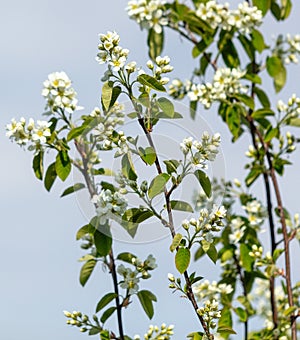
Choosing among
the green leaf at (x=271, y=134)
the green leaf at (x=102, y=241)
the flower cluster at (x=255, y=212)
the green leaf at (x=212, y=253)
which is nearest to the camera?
the green leaf at (x=212, y=253)

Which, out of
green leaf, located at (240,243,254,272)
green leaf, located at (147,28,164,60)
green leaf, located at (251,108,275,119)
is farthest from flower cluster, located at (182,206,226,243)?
green leaf, located at (147,28,164,60)

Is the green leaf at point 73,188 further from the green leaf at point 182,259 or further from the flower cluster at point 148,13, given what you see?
the flower cluster at point 148,13

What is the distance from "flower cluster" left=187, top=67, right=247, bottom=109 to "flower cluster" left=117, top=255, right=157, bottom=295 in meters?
1.69

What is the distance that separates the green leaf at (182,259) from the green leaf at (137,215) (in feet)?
0.55

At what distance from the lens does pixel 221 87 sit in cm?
413

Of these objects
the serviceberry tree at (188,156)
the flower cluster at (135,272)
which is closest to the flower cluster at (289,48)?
the serviceberry tree at (188,156)

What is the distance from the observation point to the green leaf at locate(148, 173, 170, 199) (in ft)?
6.91

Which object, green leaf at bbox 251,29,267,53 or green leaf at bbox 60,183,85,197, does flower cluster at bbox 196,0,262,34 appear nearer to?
green leaf at bbox 251,29,267,53

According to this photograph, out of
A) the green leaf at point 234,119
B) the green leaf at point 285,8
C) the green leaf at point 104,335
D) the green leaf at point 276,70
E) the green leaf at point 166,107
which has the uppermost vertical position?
the green leaf at point 285,8

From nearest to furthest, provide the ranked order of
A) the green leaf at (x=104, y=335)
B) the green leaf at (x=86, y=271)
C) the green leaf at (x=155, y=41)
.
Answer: the green leaf at (x=104, y=335) → the green leaf at (x=86, y=271) → the green leaf at (x=155, y=41)

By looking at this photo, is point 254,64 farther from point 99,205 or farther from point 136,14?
point 99,205

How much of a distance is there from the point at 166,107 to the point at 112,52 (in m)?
0.25

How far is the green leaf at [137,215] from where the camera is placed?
7.41 ft

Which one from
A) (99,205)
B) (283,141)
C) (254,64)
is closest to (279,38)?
(254,64)
